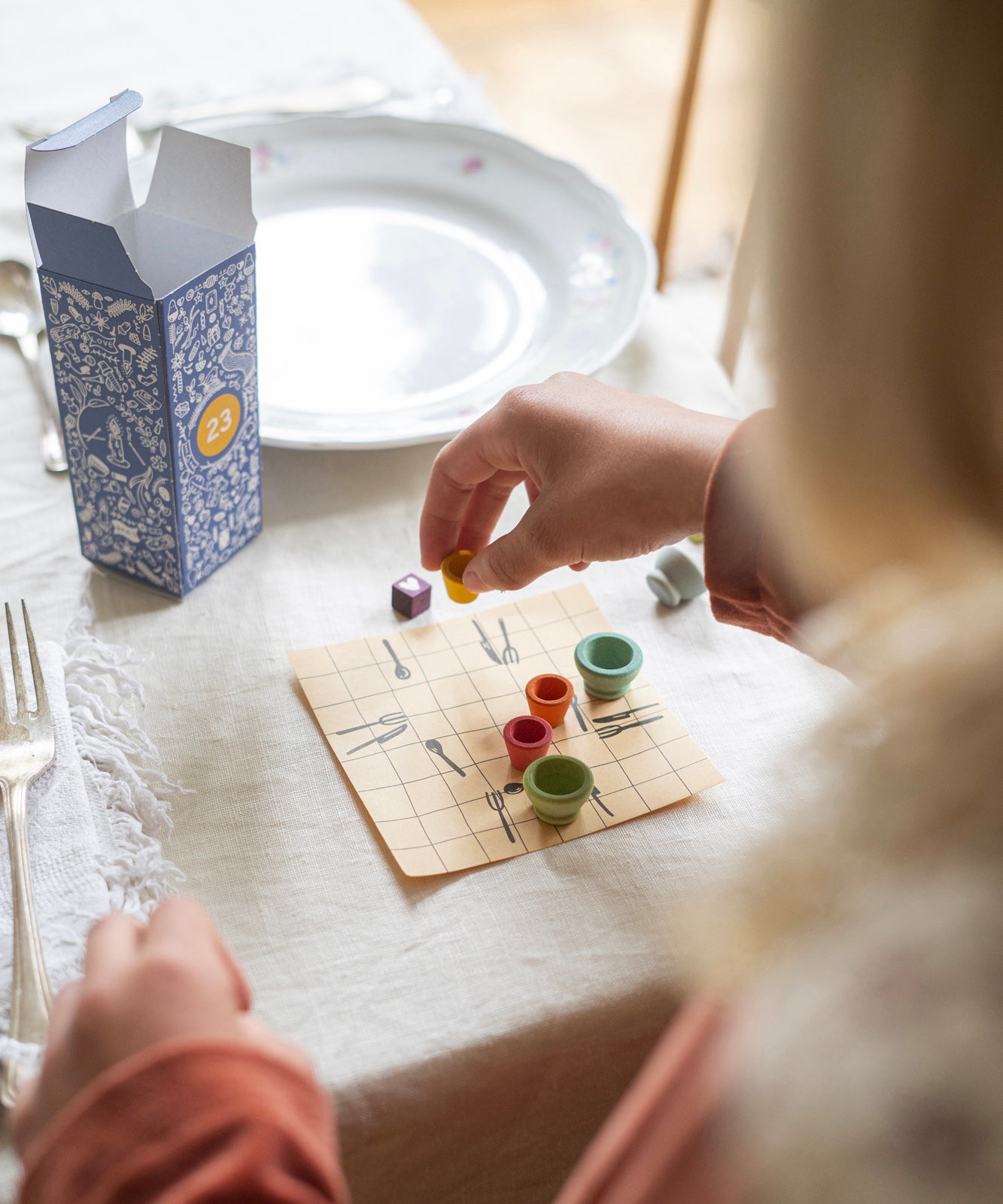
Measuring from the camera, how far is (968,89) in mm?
240

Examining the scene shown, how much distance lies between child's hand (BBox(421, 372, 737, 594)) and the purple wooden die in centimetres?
3

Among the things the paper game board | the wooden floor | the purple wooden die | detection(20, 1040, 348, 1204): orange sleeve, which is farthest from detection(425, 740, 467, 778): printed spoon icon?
the wooden floor

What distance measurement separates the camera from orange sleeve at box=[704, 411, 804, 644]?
544mm

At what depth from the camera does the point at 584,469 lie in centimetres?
63

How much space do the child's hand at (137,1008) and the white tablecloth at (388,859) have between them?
0.05 m

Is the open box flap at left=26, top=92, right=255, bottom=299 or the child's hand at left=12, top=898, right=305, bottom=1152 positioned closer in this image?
the child's hand at left=12, top=898, right=305, bottom=1152

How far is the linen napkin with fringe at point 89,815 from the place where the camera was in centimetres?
49

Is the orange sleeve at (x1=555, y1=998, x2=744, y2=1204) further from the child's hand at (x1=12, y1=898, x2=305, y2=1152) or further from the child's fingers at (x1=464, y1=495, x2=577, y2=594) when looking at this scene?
the child's fingers at (x1=464, y1=495, x2=577, y2=594)

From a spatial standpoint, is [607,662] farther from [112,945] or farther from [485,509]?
[112,945]

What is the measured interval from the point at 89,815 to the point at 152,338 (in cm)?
26

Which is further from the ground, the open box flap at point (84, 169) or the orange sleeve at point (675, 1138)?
the open box flap at point (84, 169)

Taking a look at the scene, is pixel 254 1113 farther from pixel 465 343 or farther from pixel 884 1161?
pixel 465 343

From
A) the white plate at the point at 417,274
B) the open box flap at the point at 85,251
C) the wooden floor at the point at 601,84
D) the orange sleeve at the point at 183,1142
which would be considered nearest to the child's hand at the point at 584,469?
the white plate at the point at 417,274

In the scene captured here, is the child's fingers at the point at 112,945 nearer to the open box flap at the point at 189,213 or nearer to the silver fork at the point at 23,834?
the silver fork at the point at 23,834
